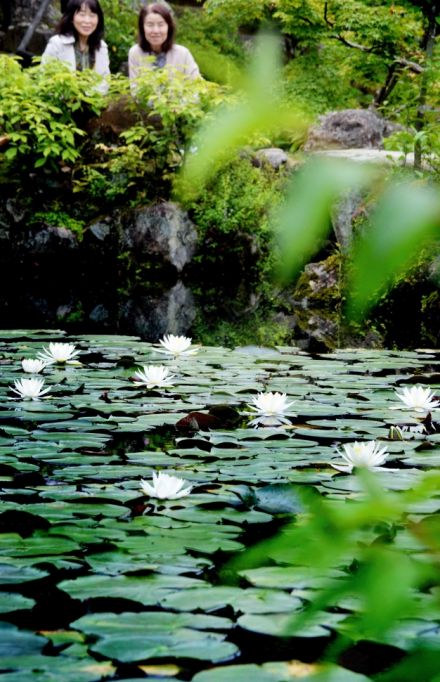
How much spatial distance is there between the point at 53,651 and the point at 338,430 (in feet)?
4.48

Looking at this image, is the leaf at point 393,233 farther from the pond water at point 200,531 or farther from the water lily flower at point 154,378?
the water lily flower at point 154,378

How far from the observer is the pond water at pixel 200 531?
0.96 meters

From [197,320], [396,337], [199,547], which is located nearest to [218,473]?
[199,547]

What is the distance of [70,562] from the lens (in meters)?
1.30

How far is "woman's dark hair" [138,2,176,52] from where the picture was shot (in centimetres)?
707

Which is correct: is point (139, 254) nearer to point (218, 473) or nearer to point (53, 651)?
point (218, 473)

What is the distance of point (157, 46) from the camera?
24.6ft

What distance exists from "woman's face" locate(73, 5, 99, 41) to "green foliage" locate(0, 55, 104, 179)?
363mm

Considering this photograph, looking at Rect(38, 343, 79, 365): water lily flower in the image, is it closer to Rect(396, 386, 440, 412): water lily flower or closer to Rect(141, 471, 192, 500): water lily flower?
Rect(396, 386, 440, 412): water lily flower

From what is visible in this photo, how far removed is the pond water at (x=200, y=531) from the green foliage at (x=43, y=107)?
16.0 feet

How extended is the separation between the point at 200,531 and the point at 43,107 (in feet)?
21.5

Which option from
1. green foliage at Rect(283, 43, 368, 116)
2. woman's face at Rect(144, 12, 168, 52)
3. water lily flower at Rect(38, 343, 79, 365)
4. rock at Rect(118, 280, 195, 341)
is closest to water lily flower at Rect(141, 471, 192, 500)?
water lily flower at Rect(38, 343, 79, 365)

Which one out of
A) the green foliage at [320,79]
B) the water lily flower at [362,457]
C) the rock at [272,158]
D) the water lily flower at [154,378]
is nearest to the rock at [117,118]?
the rock at [272,158]

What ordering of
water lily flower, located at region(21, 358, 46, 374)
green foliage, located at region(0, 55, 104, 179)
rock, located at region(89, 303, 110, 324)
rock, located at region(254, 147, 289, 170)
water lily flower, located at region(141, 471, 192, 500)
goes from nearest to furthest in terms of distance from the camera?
1. water lily flower, located at region(141, 471, 192, 500)
2. water lily flower, located at region(21, 358, 46, 374)
3. rock, located at region(89, 303, 110, 324)
4. green foliage, located at region(0, 55, 104, 179)
5. rock, located at region(254, 147, 289, 170)
